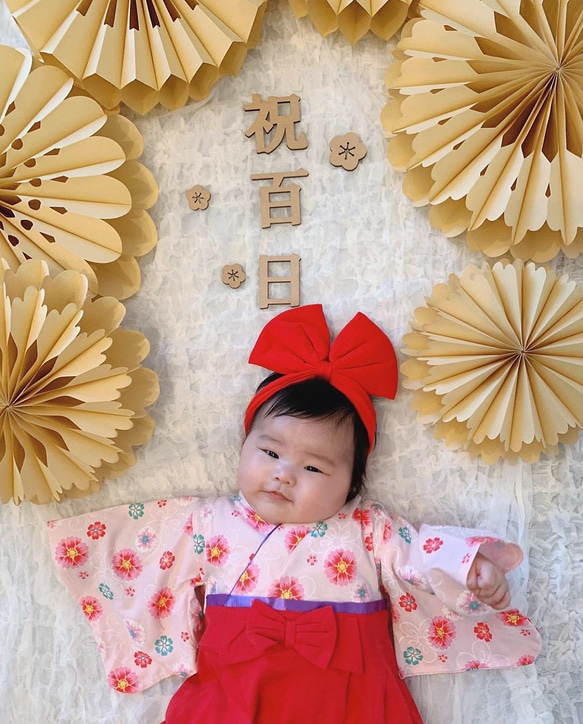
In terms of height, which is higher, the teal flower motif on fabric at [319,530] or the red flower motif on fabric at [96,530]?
the teal flower motif on fabric at [319,530]

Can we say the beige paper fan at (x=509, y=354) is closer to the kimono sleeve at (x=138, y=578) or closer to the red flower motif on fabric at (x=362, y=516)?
the red flower motif on fabric at (x=362, y=516)

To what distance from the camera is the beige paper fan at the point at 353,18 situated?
1095 millimetres

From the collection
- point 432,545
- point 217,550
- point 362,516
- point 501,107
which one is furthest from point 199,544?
point 501,107

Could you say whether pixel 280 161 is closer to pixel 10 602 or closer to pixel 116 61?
pixel 116 61

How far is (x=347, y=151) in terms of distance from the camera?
1.13 metres

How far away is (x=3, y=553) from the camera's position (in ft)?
3.72

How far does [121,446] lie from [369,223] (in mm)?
562

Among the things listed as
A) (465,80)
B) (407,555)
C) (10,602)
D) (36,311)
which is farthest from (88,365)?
(465,80)

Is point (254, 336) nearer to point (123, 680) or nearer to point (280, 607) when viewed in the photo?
point (280, 607)

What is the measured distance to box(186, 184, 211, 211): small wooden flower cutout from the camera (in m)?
1.16

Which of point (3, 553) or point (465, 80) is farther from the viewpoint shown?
point (3, 553)

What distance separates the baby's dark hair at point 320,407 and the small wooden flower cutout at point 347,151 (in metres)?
0.38

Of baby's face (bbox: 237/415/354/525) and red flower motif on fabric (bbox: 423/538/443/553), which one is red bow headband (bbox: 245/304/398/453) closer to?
baby's face (bbox: 237/415/354/525)

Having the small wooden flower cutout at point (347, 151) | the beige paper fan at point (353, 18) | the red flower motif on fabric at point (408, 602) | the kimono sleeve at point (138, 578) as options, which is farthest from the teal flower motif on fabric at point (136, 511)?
the beige paper fan at point (353, 18)
